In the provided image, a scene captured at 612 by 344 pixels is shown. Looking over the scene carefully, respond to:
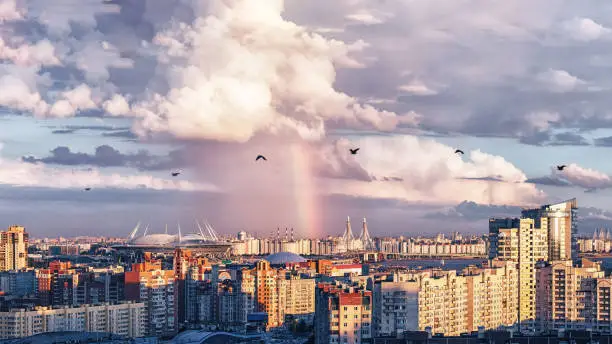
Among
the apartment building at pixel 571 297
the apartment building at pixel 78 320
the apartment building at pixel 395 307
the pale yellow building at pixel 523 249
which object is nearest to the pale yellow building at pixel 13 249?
the apartment building at pixel 78 320

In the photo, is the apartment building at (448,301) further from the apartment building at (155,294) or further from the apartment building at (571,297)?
the apartment building at (155,294)

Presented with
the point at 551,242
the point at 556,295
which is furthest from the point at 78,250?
the point at 556,295

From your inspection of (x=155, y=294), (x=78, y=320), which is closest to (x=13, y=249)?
(x=155, y=294)

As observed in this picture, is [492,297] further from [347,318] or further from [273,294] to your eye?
[273,294]

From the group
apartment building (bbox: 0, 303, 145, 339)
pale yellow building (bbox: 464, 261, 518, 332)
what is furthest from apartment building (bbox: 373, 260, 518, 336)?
apartment building (bbox: 0, 303, 145, 339)

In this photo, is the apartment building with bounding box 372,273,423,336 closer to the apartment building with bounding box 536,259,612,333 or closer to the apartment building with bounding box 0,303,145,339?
the apartment building with bounding box 536,259,612,333

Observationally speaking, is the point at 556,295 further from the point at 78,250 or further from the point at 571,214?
the point at 78,250
